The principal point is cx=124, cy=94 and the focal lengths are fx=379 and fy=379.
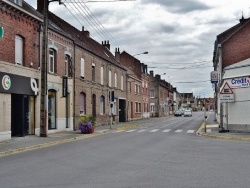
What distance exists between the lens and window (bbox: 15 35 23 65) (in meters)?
21.2

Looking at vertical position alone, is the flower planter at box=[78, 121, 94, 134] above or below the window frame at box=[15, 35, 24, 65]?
below

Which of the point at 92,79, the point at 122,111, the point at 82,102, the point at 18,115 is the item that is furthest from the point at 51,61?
the point at 122,111

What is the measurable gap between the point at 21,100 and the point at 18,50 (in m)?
2.85

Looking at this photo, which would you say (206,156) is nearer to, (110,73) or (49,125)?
(49,125)

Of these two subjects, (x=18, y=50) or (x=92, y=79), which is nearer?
(x=18, y=50)

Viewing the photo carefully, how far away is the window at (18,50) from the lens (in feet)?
69.6

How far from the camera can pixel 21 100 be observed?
21734 millimetres

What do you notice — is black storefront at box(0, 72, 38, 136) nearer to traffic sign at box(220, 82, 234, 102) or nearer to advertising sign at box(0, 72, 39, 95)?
advertising sign at box(0, 72, 39, 95)

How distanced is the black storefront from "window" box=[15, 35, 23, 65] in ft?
3.17

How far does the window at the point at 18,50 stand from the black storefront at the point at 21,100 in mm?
966

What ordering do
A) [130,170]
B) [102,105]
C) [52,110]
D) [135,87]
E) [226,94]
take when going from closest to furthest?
[130,170] < [226,94] < [52,110] < [102,105] < [135,87]

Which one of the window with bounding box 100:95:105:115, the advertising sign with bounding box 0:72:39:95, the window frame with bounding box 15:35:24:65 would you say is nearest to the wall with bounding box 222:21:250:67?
the window with bounding box 100:95:105:115

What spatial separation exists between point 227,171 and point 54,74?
1785cm

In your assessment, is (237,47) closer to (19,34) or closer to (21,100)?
(19,34)
